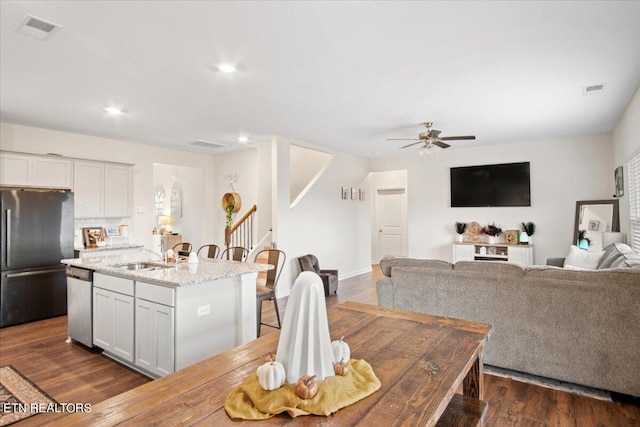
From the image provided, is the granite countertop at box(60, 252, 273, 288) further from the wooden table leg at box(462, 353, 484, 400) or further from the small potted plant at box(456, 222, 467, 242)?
the small potted plant at box(456, 222, 467, 242)

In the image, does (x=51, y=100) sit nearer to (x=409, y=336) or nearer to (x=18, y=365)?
(x=18, y=365)

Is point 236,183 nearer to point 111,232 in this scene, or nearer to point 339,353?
point 111,232

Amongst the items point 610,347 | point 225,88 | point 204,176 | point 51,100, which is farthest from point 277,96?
point 204,176

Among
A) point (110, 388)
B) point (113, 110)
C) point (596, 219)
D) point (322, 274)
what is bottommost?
point (110, 388)

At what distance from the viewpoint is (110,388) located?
2.75 metres

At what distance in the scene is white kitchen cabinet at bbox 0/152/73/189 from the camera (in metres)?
4.55

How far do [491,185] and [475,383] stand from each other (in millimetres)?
5804

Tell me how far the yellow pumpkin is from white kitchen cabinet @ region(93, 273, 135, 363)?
2.50 metres

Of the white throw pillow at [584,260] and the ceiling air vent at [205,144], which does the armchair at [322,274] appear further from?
the white throw pillow at [584,260]

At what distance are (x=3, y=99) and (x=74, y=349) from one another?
9.16 feet

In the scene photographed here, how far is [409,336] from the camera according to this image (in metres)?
1.50

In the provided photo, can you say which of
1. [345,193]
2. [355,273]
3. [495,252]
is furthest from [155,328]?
[495,252]

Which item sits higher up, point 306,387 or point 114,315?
point 306,387

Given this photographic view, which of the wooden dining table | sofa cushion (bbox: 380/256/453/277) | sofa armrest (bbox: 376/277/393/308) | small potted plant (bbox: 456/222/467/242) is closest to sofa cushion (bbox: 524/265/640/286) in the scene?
sofa cushion (bbox: 380/256/453/277)
